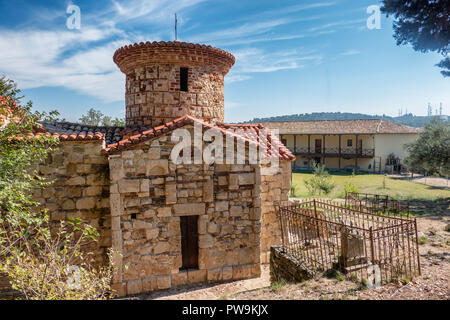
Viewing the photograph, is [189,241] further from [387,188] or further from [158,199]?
[387,188]

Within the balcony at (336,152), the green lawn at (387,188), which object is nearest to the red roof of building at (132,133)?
the green lawn at (387,188)

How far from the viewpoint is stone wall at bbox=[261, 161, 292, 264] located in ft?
28.3

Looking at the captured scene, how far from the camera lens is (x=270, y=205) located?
8.77 metres

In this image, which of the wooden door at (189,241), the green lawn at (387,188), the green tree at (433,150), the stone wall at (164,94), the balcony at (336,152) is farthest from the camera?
the balcony at (336,152)

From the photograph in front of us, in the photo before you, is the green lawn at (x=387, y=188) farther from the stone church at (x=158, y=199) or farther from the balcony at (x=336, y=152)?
the stone church at (x=158, y=199)

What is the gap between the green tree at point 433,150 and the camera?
1792 centimetres

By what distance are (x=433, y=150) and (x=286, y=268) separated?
667 inches

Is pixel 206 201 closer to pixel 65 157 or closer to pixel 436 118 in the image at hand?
pixel 65 157

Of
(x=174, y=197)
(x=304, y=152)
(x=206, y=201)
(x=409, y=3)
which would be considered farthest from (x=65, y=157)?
(x=304, y=152)

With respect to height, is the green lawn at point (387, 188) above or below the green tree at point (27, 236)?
below

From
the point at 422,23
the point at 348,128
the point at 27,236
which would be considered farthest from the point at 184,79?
the point at 348,128

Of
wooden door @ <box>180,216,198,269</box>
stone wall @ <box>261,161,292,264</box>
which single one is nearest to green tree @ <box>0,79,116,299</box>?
wooden door @ <box>180,216,198,269</box>

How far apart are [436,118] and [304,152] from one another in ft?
53.1

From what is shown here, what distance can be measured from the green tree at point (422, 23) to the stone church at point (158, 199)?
332 inches
